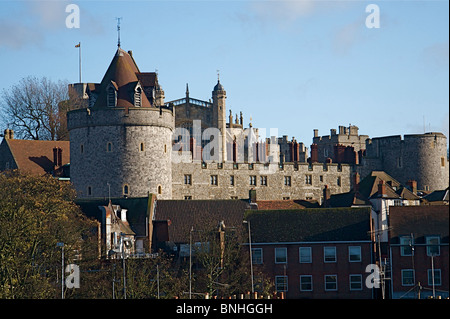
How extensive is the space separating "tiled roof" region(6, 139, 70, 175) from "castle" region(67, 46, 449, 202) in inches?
241

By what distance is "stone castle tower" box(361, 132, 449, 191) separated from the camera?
89500 millimetres

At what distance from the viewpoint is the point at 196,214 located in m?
65.2

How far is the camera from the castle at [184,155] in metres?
67.8

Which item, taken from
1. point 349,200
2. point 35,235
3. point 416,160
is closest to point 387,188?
point 349,200

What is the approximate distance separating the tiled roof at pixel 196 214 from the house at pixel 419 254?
9.98 metres

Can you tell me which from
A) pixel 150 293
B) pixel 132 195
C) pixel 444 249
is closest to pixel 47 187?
pixel 132 195

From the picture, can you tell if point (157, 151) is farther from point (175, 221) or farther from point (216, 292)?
point (216, 292)

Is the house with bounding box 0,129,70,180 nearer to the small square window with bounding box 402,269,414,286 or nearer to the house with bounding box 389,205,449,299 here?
the house with bounding box 389,205,449,299

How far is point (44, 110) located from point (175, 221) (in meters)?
29.2

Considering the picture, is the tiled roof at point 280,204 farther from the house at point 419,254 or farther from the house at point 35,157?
the house at point 419,254

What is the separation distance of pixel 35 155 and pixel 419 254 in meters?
32.4

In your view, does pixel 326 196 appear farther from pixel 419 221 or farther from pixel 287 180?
pixel 419 221

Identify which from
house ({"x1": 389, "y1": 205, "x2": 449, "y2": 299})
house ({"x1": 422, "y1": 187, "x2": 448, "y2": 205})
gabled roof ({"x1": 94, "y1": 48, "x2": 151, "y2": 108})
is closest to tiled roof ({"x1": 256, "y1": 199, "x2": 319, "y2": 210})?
house ({"x1": 422, "y1": 187, "x2": 448, "y2": 205})

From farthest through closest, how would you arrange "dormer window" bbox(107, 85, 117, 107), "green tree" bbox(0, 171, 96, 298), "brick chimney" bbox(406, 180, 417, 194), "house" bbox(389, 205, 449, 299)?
1. "brick chimney" bbox(406, 180, 417, 194)
2. "dormer window" bbox(107, 85, 117, 107)
3. "house" bbox(389, 205, 449, 299)
4. "green tree" bbox(0, 171, 96, 298)
